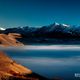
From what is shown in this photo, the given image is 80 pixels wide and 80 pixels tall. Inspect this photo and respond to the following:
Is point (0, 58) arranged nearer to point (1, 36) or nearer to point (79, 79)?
point (79, 79)

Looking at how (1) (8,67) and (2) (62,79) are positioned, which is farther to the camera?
(2) (62,79)

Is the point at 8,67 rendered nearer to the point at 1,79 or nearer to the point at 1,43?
the point at 1,79

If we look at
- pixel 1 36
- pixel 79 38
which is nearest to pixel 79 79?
pixel 1 36

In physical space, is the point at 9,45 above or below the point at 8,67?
above

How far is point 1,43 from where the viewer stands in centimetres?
8531

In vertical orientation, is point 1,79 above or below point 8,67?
below

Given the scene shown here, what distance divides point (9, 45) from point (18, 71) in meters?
66.3

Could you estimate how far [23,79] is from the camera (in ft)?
71.9

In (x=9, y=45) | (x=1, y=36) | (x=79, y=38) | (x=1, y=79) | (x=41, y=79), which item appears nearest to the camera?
(x=1, y=79)

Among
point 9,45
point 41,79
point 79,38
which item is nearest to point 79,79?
point 41,79

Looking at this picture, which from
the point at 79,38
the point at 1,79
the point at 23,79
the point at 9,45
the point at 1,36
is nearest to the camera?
the point at 1,79

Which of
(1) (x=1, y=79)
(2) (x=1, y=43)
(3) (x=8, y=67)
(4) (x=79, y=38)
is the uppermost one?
(4) (x=79, y=38)

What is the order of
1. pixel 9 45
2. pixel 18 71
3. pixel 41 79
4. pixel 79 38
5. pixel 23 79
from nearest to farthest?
1. pixel 23 79
2. pixel 41 79
3. pixel 18 71
4. pixel 9 45
5. pixel 79 38

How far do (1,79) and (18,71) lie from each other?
243 inches
